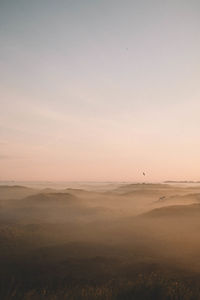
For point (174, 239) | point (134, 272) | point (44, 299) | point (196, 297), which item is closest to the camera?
point (44, 299)

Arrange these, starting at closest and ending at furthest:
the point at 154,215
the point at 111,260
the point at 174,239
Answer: the point at 111,260, the point at 174,239, the point at 154,215

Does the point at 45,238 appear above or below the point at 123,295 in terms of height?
below

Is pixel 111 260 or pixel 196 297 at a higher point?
pixel 196 297

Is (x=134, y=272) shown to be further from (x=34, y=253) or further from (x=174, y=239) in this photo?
(x=174, y=239)

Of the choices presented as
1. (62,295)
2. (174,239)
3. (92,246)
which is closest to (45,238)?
(92,246)

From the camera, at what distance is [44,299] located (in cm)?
951

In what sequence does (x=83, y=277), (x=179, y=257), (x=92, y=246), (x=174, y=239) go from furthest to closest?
(x=174, y=239)
(x=92, y=246)
(x=179, y=257)
(x=83, y=277)

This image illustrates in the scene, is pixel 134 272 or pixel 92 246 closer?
pixel 134 272

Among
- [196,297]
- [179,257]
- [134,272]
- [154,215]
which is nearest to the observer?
[196,297]

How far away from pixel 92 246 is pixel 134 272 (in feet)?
32.7

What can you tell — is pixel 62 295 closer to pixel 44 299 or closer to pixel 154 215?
pixel 44 299

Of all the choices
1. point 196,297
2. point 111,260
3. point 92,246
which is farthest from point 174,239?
point 196,297

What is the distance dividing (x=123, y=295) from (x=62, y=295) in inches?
111

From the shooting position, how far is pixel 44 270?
16.6m
